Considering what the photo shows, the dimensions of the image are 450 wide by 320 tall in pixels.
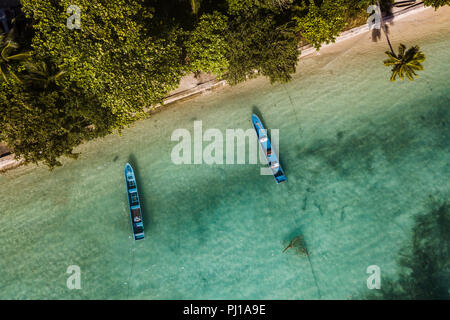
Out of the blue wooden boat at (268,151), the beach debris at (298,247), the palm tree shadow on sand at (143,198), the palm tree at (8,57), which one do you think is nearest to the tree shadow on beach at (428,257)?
the beach debris at (298,247)

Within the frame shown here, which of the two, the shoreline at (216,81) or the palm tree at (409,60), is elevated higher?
the shoreline at (216,81)

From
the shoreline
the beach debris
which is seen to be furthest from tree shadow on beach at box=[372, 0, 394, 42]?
the beach debris

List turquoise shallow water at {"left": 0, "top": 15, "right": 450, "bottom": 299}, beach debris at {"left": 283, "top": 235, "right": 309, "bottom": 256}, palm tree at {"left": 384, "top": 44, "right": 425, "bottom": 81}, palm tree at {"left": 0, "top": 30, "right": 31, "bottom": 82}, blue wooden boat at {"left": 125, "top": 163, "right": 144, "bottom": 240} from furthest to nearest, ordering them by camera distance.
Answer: beach debris at {"left": 283, "top": 235, "right": 309, "bottom": 256}
turquoise shallow water at {"left": 0, "top": 15, "right": 450, "bottom": 299}
blue wooden boat at {"left": 125, "top": 163, "right": 144, "bottom": 240}
palm tree at {"left": 384, "top": 44, "right": 425, "bottom": 81}
palm tree at {"left": 0, "top": 30, "right": 31, "bottom": 82}

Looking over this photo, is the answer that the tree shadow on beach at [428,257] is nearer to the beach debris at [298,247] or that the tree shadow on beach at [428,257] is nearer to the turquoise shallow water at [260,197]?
the turquoise shallow water at [260,197]

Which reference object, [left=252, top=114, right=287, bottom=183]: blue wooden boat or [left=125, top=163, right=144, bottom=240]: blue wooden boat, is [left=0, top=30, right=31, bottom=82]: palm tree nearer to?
[left=125, top=163, right=144, bottom=240]: blue wooden boat

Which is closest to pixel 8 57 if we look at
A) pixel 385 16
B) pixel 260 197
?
pixel 260 197

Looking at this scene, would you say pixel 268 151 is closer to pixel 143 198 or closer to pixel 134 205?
pixel 143 198

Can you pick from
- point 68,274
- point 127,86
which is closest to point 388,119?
point 127,86
